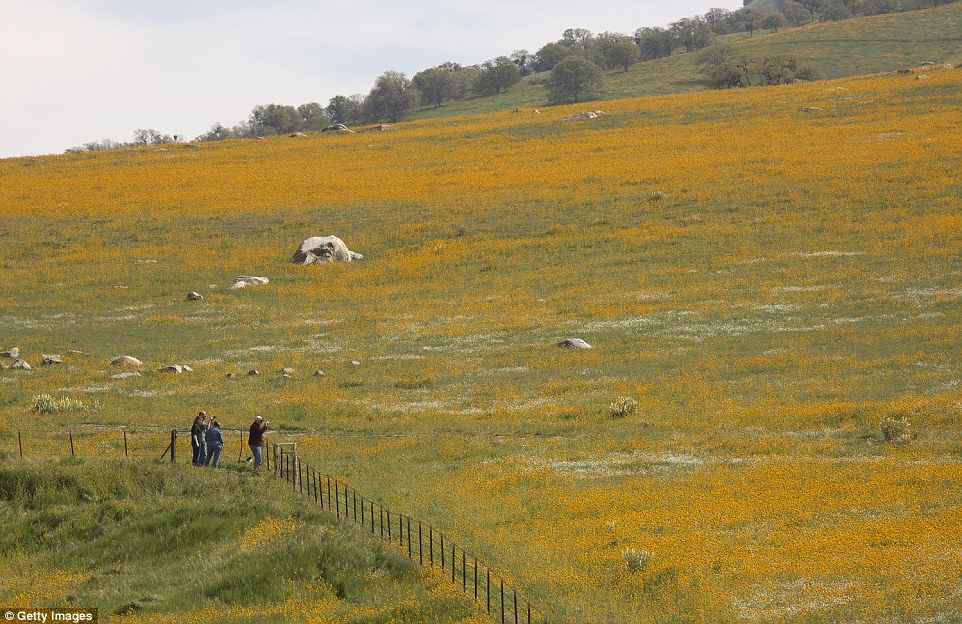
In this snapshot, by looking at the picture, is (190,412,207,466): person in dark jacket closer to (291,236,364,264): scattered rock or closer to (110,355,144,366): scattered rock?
(110,355,144,366): scattered rock

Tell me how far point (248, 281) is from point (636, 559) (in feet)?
151

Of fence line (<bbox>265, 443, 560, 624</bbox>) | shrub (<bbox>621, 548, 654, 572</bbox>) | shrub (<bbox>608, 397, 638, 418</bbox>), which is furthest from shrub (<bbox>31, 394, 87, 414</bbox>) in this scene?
shrub (<bbox>621, 548, 654, 572</bbox>)

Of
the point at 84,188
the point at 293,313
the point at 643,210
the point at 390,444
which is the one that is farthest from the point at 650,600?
the point at 84,188

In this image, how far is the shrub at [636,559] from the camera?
18484 millimetres

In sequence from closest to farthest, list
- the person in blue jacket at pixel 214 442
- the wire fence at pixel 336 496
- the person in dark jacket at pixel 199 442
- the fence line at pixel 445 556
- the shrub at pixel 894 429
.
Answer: the fence line at pixel 445 556, the wire fence at pixel 336 496, the person in blue jacket at pixel 214 442, the person in dark jacket at pixel 199 442, the shrub at pixel 894 429

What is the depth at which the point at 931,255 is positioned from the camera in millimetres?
53031

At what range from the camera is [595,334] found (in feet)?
148

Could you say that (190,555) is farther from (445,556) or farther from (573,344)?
(573,344)

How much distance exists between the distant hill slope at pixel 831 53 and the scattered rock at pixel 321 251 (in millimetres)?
101268

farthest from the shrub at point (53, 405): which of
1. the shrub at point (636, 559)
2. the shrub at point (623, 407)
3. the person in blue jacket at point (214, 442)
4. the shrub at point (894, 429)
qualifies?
the shrub at point (894, 429)

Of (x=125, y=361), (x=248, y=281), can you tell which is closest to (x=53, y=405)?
(x=125, y=361)

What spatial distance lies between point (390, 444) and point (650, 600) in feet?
47.5

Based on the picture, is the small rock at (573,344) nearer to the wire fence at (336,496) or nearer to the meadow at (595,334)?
the meadow at (595,334)

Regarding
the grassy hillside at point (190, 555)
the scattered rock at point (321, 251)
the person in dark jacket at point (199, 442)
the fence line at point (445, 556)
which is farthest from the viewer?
the scattered rock at point (321, 251)
